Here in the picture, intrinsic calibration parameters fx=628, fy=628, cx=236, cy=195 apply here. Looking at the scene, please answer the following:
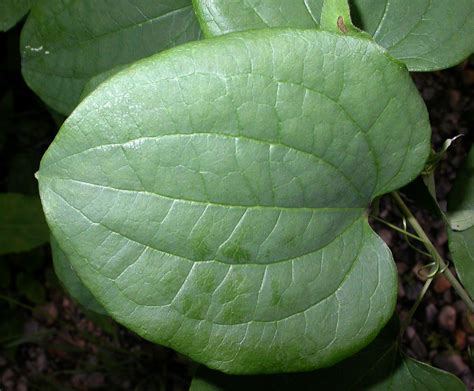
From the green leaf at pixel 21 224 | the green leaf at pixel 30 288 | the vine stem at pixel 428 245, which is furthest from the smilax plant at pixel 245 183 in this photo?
the green leaf at pixel 30 288

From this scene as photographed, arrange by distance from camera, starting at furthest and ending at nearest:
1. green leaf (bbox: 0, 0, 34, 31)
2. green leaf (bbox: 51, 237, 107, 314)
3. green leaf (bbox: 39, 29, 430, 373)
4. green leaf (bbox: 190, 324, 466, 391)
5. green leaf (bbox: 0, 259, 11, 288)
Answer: green leaf (bbox: 0, 259, 11, 288)
green leaf (bbox: 0, 0, 34, 31)
green leaf (bbox: 51, 237, 107, 314)
green leaf (bbox: 190, 324, 466, 391)
green leaf (bbox: 39, 29, 430, 373)

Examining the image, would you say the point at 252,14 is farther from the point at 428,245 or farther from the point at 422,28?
the point at 428,245

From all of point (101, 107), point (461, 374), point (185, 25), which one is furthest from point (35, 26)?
point (461, 374)

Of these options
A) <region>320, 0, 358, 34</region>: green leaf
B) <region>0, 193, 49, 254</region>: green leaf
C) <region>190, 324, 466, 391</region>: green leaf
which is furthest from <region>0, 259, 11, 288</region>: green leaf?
<region>320, 0, 358, 34</region>: green leaf

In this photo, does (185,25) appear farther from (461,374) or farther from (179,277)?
(461,374)

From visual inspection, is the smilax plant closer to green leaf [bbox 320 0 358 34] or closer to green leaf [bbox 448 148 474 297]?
green leaf [bbox 320 0 358 34]

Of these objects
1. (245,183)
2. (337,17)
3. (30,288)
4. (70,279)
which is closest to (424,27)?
(337,17)

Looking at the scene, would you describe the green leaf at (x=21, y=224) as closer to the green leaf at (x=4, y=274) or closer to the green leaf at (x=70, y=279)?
the green leaf at (x=4, y=274)
